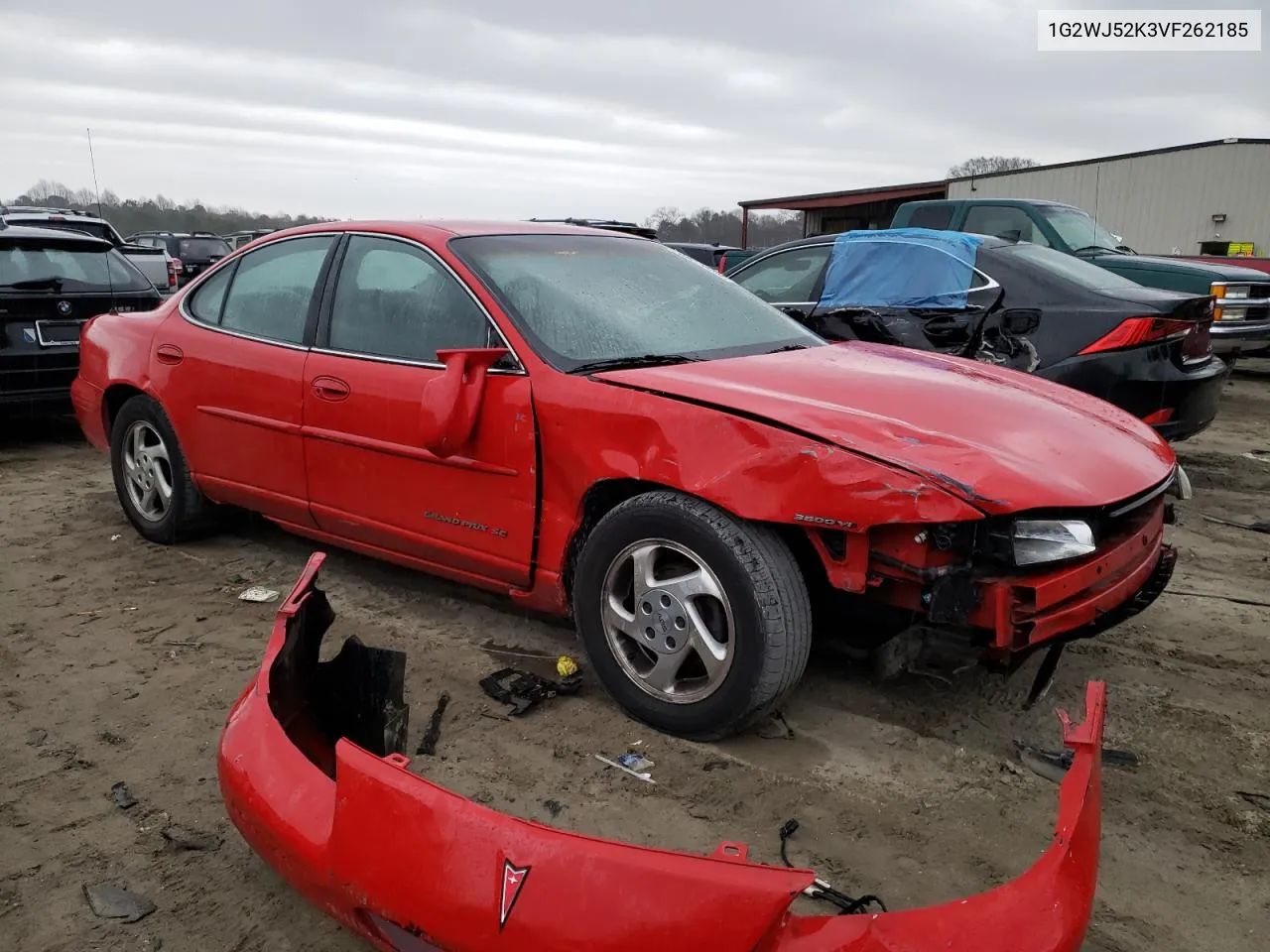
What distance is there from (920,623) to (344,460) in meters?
2.16

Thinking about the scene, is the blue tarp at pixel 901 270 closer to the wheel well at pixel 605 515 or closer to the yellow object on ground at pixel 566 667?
the wheel well at pixel 605 515

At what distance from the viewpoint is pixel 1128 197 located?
19.0 metres

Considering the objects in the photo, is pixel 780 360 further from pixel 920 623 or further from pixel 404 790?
pixel 404 790

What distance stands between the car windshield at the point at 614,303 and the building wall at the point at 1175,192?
15728mm

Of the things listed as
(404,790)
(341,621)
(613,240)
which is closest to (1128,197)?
(613,240)

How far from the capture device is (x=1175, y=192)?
18312 mm

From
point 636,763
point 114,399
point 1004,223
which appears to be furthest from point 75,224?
point 636,763

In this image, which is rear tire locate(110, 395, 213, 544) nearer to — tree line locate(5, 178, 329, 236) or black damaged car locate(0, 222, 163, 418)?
black damaged car locate(0, 222, 163, 418)

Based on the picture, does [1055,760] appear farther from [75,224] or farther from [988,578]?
[75,224]

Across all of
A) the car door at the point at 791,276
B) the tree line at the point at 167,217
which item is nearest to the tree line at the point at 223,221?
the tree line at the point at 167,217

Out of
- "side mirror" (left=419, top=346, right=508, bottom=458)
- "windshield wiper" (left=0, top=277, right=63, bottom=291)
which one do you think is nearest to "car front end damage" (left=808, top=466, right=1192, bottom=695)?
"side mirror" (left=419, top=346, right=508, bottom=458)

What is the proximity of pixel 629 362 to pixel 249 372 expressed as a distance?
179 cm

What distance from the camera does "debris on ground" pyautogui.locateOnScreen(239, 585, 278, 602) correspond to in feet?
13.1

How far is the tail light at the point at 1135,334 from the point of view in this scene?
518 centimetres
